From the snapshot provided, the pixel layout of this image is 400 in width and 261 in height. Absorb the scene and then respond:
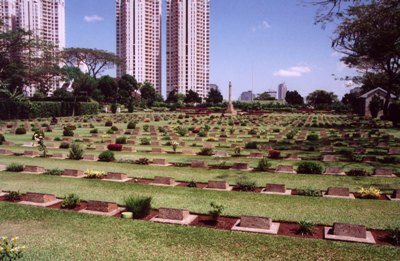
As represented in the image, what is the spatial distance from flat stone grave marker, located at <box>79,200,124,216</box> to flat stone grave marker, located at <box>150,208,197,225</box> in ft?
4.27

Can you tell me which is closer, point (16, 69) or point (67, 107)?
point (16, 69)

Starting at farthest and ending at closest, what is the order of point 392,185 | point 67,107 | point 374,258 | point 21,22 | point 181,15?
point 181,15
point 21,22
point 67,107
point 392,185
point 374,258

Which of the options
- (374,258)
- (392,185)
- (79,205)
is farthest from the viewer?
(392,185)

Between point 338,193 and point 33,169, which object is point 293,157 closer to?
point 338,193

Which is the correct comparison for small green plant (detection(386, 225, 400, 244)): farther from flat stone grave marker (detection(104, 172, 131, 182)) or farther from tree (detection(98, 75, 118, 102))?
tree (detection(98, 75, 118, 102))

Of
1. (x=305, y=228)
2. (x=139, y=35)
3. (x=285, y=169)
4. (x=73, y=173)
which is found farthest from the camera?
(x=139, y=35)

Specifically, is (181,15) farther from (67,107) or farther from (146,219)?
(146,219)

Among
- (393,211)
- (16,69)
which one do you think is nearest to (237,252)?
(393,211)

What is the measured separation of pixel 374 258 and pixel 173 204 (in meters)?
5.56

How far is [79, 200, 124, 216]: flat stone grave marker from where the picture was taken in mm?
9961

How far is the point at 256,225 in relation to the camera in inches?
345

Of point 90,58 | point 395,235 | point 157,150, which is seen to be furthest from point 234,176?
point 90,58

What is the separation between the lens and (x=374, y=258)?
7.03 m

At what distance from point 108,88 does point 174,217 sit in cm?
8537
